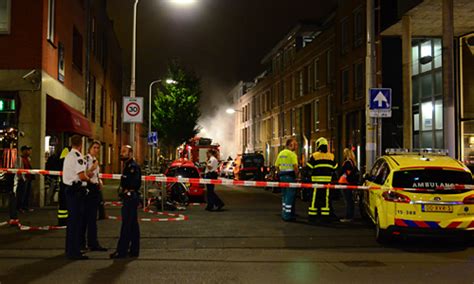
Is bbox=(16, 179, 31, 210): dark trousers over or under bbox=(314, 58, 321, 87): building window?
under

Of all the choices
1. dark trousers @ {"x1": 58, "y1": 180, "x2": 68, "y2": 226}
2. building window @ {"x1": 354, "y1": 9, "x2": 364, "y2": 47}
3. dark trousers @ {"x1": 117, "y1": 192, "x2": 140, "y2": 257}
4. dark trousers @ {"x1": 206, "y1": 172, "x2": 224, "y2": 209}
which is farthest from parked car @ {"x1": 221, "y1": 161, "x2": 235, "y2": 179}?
dark trousers @ {"x1": 117, "y1": 192, "x2": 140, "y2": 257}

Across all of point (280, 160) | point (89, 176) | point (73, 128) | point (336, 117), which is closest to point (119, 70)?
point (336, 117)

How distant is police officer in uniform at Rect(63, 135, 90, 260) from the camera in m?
8.45

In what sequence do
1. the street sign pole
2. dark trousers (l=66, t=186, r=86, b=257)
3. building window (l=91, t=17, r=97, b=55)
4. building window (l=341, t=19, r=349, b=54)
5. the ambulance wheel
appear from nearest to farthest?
dark trousers (l=66, t=186, r=86, b=257) < the ambulance wheel < the street sign pole < building window (l=91, t=17, r=97, b=55) < building window (l=341, t=19, r=349, b=54)

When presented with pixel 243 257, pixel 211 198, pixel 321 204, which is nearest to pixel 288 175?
pixel 321 204

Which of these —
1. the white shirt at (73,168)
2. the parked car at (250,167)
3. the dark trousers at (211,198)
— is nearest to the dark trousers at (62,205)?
the white shirt at (73,168)

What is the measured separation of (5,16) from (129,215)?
421 inches

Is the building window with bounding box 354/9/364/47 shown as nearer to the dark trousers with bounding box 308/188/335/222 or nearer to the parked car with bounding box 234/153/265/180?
the parked car with bounding box 234/153/265/180

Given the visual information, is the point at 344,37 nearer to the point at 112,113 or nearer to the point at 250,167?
the point at 250,167

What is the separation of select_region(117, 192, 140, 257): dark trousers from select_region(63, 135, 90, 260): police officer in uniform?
643 mm

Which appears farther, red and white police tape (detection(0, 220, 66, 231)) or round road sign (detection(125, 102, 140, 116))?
round road sign (detection(125, 102, 140, 116))

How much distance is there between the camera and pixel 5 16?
16297 millimetres

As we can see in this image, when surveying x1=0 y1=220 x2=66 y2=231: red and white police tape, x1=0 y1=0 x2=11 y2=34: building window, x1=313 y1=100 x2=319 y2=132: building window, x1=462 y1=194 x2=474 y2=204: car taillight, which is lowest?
x1=0 y1=220 x2=66 y2=231: red and white police tape

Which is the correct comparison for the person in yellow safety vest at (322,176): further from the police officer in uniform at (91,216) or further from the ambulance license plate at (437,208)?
the police officer in uniform at (91,216)
